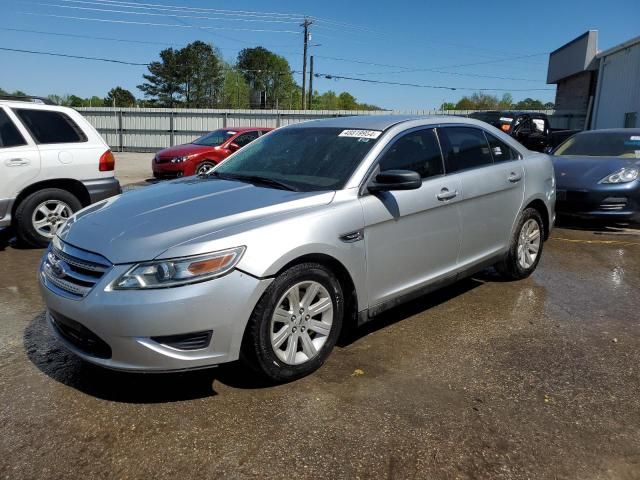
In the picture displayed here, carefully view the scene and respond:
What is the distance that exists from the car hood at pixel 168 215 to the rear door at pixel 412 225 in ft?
1.54

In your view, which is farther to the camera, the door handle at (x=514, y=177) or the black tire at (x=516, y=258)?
the black tire at (x=516, y=258)

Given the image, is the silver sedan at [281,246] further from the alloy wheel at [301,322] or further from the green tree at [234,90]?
the green tree at [234,90]

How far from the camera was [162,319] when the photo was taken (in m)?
2.65

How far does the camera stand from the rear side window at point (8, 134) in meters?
6.18

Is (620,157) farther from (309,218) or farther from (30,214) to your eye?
(30,214)

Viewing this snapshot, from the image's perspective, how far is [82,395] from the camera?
3025 mm

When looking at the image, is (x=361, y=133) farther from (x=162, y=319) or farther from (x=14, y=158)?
(x=14, y=158)

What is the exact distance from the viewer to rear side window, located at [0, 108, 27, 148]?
6.18 m

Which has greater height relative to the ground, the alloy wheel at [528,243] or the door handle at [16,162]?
the door handle at [16,162]

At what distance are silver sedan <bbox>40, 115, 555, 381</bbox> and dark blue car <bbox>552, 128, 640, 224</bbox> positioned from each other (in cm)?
367

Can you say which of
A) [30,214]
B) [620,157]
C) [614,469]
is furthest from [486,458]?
[620,157]

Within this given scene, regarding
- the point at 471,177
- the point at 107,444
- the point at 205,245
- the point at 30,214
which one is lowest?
the point at 107,444

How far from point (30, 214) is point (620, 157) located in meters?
8.33

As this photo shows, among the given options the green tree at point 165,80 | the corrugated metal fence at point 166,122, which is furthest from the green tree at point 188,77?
the corrugated metal fence at point 166,122
